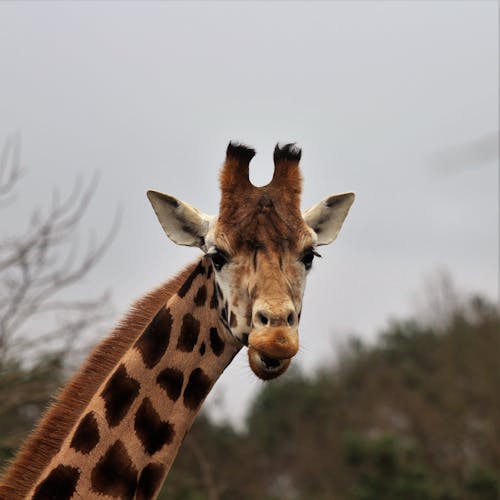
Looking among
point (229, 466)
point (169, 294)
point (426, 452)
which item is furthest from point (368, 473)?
point (169, 294)

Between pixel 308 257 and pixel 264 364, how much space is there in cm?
106

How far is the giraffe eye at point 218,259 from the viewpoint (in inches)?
275

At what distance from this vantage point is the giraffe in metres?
6.40

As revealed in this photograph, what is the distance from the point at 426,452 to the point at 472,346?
22.6 feet

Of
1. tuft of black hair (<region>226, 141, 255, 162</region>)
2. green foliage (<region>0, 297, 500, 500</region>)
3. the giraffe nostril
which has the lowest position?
green foliage (<region>0, 297, 500, 500</region>)

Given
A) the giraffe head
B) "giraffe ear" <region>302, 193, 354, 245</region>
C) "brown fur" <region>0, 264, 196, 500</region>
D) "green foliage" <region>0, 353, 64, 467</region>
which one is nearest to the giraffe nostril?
the giraffe head

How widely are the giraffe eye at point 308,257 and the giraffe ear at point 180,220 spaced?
0.81m

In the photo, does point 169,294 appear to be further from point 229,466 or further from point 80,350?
point 229,466

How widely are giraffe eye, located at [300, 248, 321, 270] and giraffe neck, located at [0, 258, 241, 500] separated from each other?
677mm

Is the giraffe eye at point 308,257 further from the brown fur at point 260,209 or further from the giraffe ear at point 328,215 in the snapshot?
the giraffe ear at point 328,215

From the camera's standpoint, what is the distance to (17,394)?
13180mm

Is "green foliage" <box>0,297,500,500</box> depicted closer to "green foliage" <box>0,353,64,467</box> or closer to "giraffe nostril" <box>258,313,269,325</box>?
"green foliage" <box>0,353,64,467</box>

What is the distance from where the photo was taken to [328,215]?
26.2 ft

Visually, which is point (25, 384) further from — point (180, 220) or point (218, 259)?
point (218, 259)
